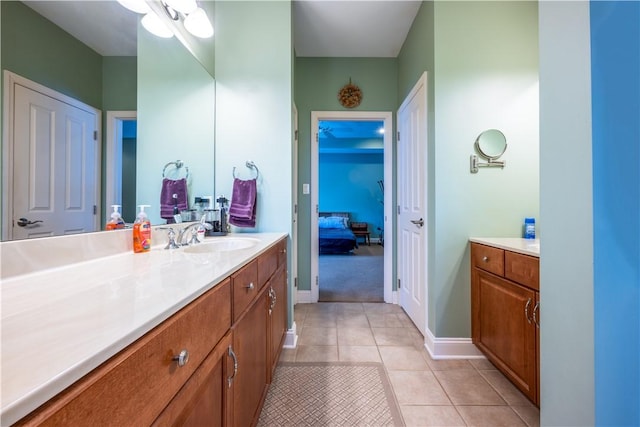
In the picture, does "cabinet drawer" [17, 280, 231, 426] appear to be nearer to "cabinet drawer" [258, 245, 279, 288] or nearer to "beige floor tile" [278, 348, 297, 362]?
"cabinet drawer" [258, 245, 279, 288]

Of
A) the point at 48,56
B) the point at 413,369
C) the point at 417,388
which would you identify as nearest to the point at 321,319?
the point at 413,369

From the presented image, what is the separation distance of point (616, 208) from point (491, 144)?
151 centimetres

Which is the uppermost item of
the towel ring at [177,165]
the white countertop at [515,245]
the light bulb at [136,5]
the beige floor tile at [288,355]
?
the light bulb at [136,5]

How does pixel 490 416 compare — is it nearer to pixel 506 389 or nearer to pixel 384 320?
pixel 506 389

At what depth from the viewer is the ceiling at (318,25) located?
0.93m

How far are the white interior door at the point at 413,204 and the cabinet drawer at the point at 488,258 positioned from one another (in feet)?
1.12

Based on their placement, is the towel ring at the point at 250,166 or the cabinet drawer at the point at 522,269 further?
the towel ring at the point at 250,166

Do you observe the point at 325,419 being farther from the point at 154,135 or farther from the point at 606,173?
the point at 154,135

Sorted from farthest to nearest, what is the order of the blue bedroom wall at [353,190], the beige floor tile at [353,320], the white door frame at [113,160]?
the blue bedroom wall at [353,190] < the beige floor tile at [353,320] < the white door frame at [113,160]

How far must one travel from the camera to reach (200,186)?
1868 mm

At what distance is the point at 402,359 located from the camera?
1.81 metres

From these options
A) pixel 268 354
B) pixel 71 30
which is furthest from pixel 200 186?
pixel 268 354

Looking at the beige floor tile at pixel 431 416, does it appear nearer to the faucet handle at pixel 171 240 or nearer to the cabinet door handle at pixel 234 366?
the cabinet door handle at pixel 234 366

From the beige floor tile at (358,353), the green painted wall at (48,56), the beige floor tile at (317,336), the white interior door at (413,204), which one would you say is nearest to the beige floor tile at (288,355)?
the beige floor tile at (317,336)
